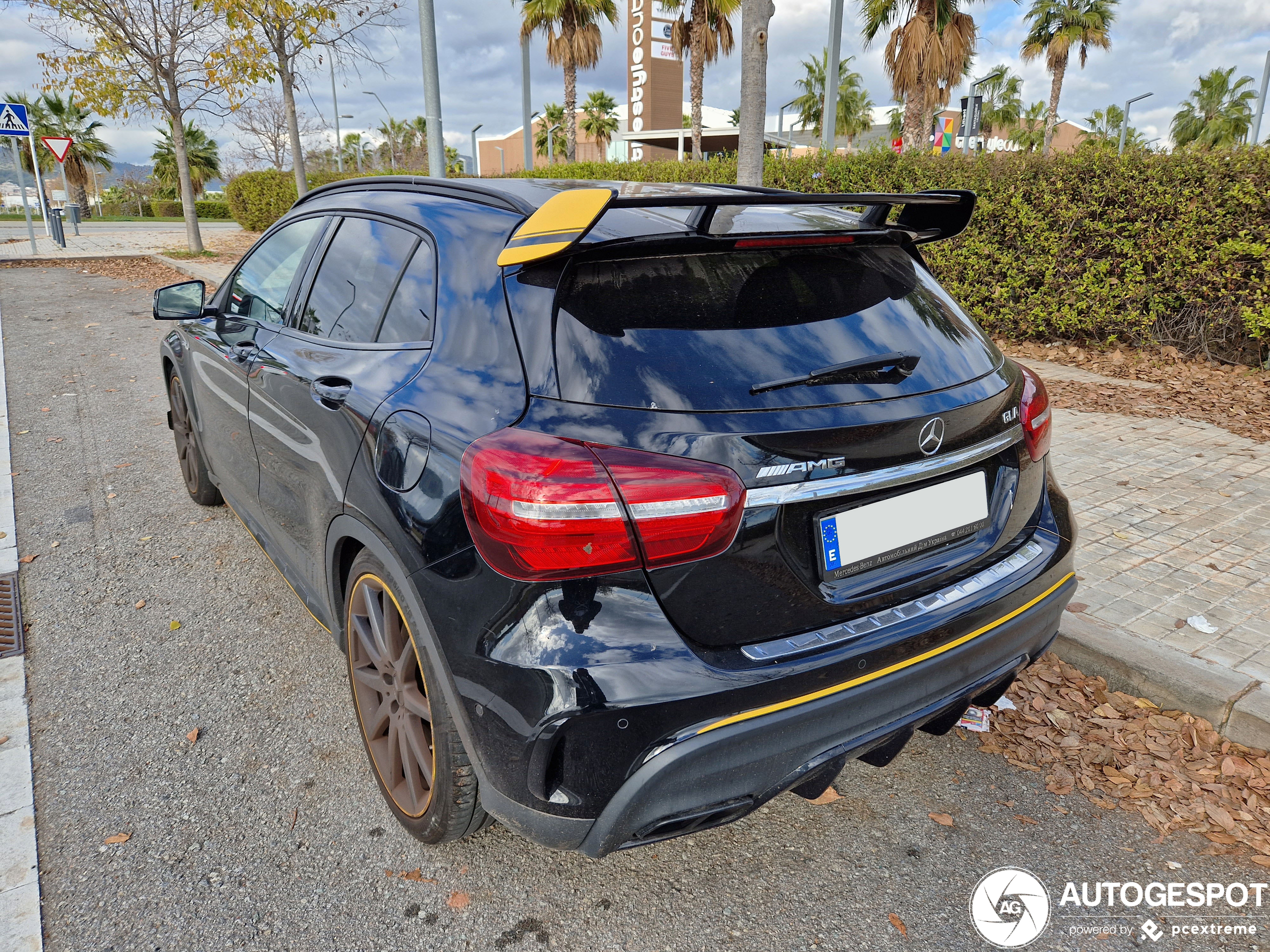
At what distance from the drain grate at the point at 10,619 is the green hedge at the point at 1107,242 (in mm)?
4602

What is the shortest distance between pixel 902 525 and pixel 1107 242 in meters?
6.99

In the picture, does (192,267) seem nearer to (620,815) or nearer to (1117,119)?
(620,815)

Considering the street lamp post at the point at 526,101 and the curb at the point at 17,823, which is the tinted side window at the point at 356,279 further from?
the street lamp post at the point at 526,101

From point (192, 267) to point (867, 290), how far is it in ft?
58.0

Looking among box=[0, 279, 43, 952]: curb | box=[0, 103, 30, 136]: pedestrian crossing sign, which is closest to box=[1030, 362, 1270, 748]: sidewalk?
box=[0, 279, 43, 952]: curb

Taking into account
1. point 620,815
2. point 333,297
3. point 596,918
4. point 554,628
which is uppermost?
point 333,297

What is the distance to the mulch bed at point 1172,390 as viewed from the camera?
6.25 metres

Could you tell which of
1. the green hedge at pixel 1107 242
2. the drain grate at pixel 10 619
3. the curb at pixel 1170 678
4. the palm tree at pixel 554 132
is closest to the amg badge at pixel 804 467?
the curb at pixel 1170 678

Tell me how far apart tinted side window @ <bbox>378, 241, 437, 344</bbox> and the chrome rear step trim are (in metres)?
1.14

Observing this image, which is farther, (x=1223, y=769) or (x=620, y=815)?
(x=1223, y=769)

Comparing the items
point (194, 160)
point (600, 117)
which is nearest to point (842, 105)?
point (600, 117)

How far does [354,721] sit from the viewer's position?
2.91m

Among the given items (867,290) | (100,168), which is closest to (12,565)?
(867,290)

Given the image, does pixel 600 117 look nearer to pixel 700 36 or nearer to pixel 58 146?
pixel 700 36
